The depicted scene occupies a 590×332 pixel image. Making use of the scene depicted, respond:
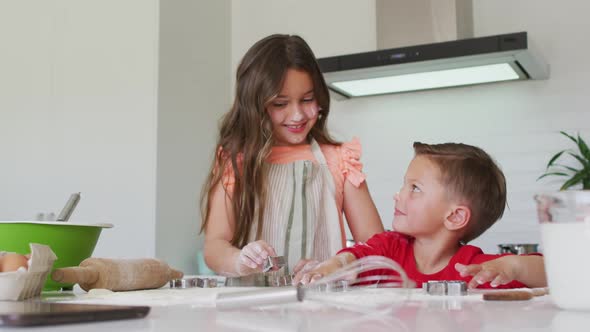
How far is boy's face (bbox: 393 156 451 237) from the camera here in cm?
115

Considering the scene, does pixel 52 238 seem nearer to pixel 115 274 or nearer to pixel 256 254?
pixel 115 274

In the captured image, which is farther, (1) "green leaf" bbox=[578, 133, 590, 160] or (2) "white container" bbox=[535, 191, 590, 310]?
(1) "green leaf" bbox=[578, 133, 590, 160]

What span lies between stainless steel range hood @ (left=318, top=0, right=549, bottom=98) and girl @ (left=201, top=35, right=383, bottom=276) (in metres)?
0.93

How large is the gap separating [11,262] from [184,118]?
225cm

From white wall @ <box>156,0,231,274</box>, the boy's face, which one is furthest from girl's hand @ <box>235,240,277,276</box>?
white wall @ <box>156,0,231,274</box>

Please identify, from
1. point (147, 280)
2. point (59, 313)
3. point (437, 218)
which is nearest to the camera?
point (59, 313)

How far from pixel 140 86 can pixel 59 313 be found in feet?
8.23

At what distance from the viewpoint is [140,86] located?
9.36 ft

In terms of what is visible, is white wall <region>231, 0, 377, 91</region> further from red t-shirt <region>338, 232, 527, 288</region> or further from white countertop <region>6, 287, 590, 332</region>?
white countertop <region>6, 287, 590, 332</region>

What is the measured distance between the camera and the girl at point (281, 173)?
1.50m

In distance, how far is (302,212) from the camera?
155 centimetres

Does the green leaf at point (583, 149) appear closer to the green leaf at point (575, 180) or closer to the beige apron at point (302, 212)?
the green leaf at point (575, 180)

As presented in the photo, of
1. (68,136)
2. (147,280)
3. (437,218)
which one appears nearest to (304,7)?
(68,136)

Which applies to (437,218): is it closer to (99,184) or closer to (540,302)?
(540,302)
